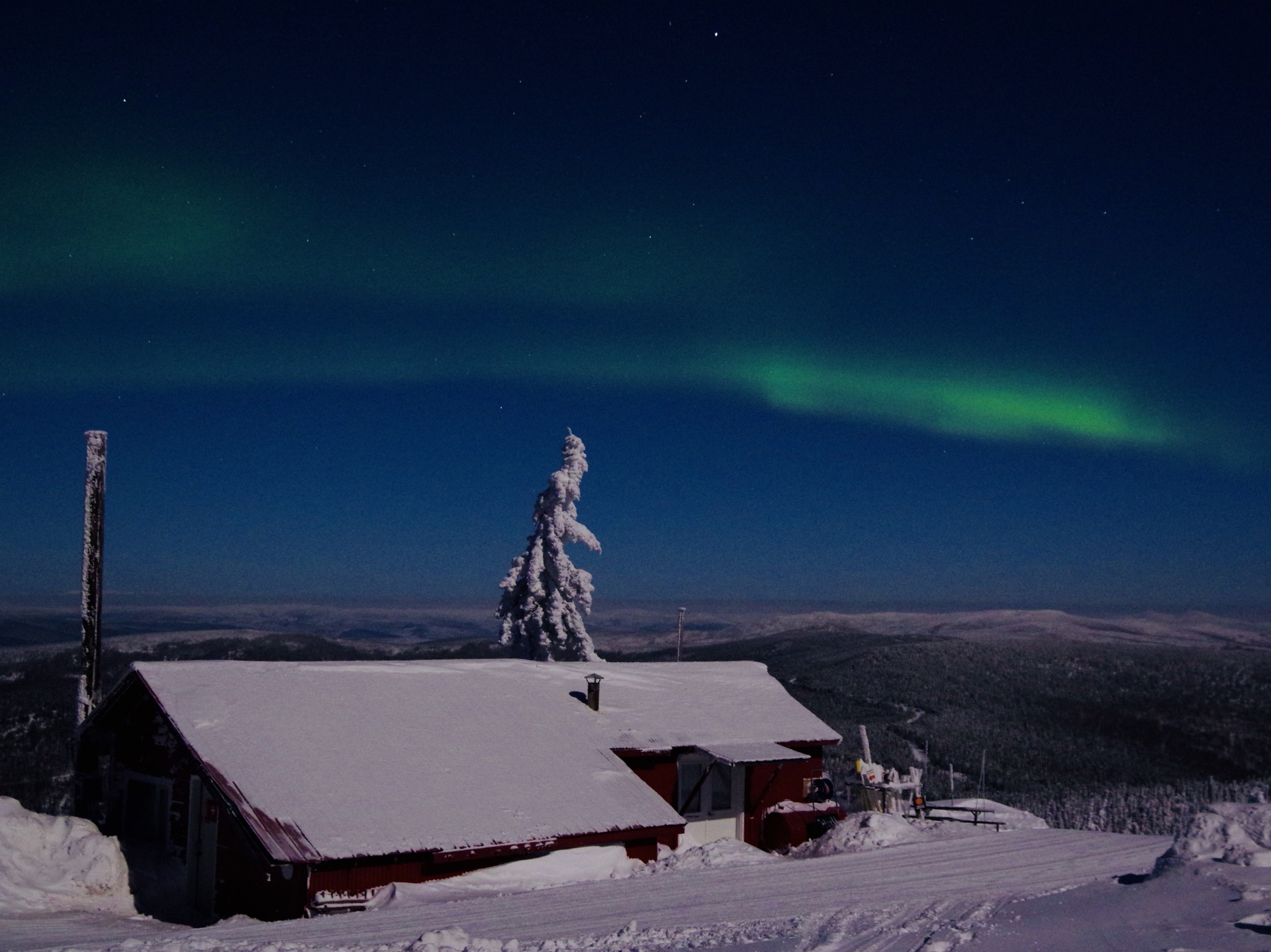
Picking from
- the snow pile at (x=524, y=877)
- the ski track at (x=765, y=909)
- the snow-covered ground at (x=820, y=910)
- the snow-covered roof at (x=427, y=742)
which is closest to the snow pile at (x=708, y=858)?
the snow-covered ground at (x=820, y=910)

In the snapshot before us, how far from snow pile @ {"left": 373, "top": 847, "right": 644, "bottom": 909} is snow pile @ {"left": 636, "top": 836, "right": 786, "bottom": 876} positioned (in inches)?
19.4

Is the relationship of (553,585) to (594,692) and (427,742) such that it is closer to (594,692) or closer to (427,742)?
(594,692)

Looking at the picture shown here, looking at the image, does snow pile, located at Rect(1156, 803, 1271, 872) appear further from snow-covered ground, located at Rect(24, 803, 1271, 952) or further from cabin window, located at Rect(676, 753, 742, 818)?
cabin window, located at Rect(676, 753, 742, 818)

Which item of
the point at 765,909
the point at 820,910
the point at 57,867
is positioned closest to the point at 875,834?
the point at 765,909

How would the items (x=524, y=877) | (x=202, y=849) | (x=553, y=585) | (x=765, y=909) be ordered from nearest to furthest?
(x=765, y=909) < (x=524, y=877) < (x=202, y=849) < (x=553, y=585)

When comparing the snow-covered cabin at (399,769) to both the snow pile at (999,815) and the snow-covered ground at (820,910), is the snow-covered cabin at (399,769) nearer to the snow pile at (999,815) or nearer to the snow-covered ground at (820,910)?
the snow-covered ground at (820,910)

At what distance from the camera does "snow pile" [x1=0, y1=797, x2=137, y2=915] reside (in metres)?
16.3

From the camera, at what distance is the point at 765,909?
11953mm

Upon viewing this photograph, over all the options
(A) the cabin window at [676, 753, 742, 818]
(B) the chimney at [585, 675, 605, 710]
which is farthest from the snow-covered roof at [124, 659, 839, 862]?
(A) the cabin window at [676, 753, 742, 818]

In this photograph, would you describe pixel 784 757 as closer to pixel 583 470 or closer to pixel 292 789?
pixel 292 789

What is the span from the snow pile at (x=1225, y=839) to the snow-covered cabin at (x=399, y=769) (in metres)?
9.96

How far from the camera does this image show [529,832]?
1755 centimetres

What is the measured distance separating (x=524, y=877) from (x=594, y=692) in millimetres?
7824

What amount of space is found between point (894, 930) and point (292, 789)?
1109cm
